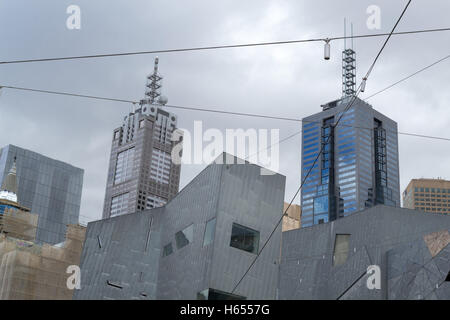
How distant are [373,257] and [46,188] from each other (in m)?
147

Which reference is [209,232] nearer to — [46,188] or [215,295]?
[215,295]

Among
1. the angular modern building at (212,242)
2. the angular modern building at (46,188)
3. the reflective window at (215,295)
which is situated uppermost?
the angular modern building at (46,188)

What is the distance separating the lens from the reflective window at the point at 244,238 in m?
41.9

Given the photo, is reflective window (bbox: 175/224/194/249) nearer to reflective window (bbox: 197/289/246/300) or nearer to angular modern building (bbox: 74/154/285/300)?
angular modern building (bbox: 74/154/285/300)

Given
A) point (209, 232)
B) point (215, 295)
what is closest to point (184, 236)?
point (209, 232)

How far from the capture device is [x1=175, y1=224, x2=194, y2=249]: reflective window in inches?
1774

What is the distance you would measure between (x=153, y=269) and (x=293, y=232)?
1909 centimetres

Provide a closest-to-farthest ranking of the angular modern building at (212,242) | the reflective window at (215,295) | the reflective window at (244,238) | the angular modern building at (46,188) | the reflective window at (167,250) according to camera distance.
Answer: the reflective window at (215,295)
the angular modern building at (212,242)
the reflective window at (244,238)
the reflective window at (167,250)
the angular modern building at (46,188)

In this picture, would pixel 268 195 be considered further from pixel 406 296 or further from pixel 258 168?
pixel 406 296

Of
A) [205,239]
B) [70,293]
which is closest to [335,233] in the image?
[205,239]

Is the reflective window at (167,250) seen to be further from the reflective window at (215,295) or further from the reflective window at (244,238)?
the reflective window at (215,295)

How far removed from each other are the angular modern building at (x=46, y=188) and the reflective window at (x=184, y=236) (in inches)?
5191

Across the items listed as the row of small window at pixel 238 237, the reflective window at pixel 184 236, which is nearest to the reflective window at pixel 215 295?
the row of small window at pixel 238 237

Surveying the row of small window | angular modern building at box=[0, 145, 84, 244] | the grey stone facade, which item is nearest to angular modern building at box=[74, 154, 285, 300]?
the row of small window
